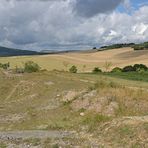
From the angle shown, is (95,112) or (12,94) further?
(12,94)

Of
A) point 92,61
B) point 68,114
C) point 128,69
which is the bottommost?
point 128,69

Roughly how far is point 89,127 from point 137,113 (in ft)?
22.9

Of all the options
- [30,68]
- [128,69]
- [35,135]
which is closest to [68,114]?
[35,135]

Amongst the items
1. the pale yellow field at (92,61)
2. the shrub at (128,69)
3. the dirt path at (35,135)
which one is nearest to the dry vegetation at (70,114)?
the dirt path at (35,135)

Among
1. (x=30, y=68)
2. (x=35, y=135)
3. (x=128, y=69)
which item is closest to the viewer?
(x=35, y=135)

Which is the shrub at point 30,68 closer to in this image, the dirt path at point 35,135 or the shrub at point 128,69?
the shrub at point 128,69

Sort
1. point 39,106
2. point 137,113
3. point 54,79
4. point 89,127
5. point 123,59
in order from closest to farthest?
point 89,127 < point 137,113 < point 39,106 < point 54,79 < point 123,59

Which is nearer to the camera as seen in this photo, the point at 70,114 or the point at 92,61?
the point at 70,114

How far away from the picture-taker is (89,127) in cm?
2394

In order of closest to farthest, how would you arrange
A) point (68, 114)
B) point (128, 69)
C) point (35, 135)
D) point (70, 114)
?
point (35, 135), point (70, 114), point (68, 114), point (128, 69)

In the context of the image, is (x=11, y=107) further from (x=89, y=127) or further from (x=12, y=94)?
(x=89, y=127)

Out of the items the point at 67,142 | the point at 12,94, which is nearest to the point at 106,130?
the point at 67,142

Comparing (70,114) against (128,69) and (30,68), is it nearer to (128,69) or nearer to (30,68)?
(30,68)

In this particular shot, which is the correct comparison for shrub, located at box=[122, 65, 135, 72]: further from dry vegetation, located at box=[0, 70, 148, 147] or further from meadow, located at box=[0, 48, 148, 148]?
dry vegetation, located at box=[0, 70, 148, 147]
